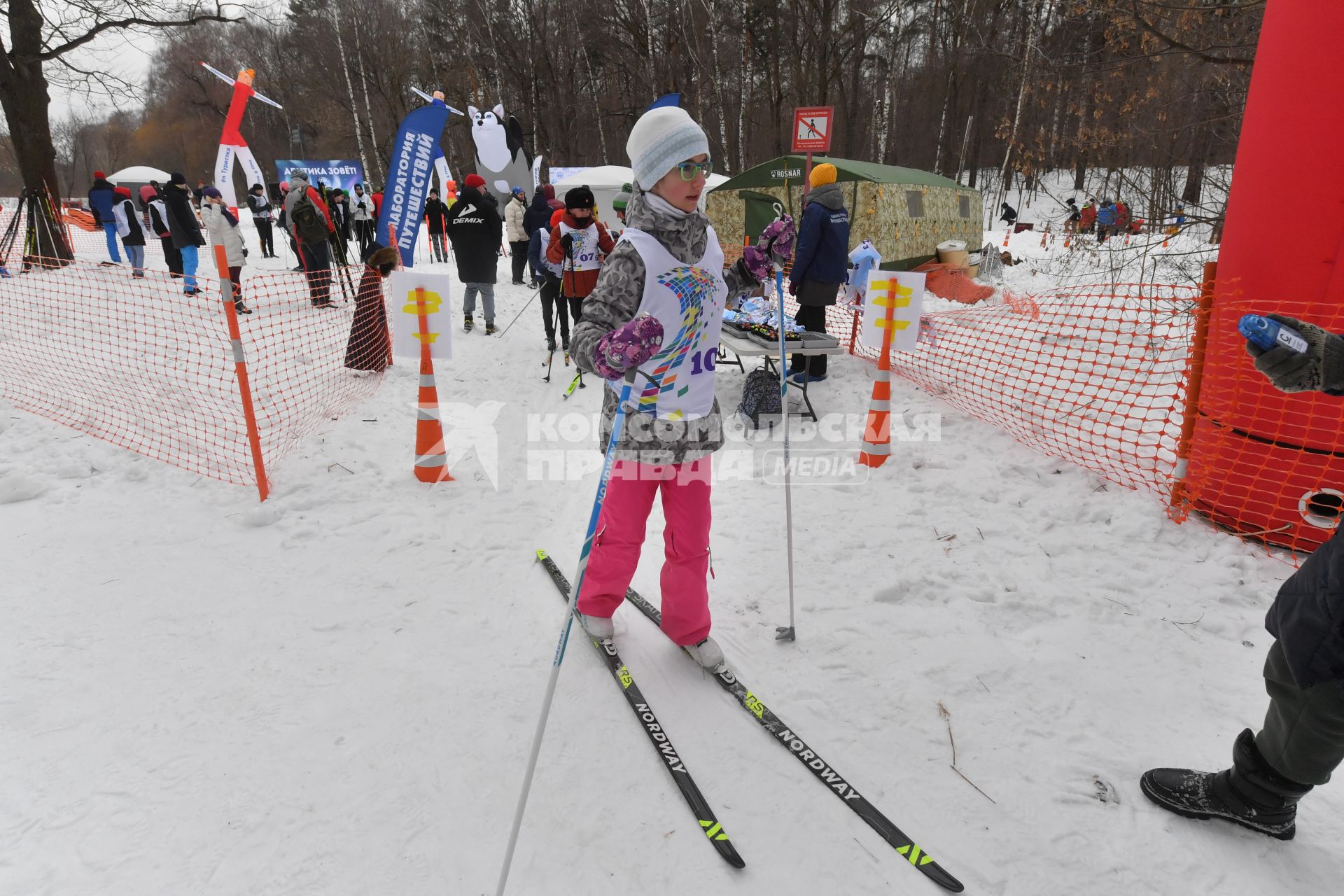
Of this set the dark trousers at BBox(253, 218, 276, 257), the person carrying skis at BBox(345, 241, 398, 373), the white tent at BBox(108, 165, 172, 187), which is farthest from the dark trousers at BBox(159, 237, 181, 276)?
the white tent at BBox(108, 165, 172, 187)

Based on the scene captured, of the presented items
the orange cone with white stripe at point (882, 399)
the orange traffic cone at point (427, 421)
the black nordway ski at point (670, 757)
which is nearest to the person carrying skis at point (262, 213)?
the orange traffic cone at point (427, 421)

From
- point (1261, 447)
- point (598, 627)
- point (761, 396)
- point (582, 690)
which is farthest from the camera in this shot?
point (761, 396)

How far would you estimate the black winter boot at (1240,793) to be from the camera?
6.49 feet

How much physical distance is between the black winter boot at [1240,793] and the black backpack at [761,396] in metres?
4.16

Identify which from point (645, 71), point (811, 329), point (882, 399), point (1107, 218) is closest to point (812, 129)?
point (811, 329)

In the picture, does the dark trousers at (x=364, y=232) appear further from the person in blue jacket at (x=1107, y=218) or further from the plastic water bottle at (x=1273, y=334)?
the plastic water bottle at (x=1273, y=334)

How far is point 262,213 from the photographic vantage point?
1579cm

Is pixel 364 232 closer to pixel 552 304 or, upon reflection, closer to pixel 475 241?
pixel 475 241

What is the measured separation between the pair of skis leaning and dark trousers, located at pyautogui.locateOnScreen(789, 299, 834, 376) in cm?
412

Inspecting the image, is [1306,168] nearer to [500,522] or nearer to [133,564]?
[500,522]

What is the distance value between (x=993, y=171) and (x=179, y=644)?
126ft

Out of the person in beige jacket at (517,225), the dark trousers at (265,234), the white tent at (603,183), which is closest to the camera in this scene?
the person in beige jacket at (517,225)

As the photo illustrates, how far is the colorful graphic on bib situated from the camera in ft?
8.12

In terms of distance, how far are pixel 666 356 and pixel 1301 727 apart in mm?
2246
